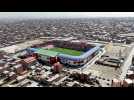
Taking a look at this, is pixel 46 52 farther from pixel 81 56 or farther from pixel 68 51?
pixel 81 56

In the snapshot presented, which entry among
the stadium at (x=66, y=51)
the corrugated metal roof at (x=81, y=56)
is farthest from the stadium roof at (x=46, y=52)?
the corrugated metal roof at (x=81, y=56)

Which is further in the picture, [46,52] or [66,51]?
[66,51]

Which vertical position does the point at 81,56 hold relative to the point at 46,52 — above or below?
below

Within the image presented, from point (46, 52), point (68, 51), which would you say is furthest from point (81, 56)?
point (46, 52)

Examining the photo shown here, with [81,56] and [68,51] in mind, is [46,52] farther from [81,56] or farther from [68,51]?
[81,56]

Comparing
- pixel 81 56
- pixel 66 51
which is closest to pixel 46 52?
pixel 66 51

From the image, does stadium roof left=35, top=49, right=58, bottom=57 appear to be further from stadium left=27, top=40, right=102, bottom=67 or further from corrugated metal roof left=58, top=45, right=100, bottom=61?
corrugated metal roof left=58, top=45, right=100, bottom=61

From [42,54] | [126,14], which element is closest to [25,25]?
[42,54]

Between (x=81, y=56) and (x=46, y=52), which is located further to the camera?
(x=81, y=56)
